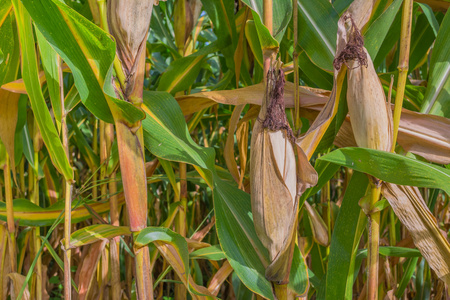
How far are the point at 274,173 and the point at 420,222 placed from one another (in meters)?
0.23

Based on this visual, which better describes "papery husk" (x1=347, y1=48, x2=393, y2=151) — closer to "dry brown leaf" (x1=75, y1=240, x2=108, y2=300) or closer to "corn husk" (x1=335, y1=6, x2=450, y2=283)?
"corn husk" (x1=335, y1=6, x2=450, y2=283)

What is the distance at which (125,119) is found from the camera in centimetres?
53

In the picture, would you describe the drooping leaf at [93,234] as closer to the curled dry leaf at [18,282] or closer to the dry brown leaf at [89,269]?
the dry brown leaf at [89,269]

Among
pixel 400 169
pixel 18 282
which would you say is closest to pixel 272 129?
pixel 400 169

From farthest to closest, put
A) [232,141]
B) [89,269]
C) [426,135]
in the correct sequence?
[89,269], [232,141], [426,135]

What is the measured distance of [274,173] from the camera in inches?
19.2

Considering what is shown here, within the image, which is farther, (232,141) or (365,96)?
(232,141)

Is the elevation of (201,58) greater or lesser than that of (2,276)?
greater

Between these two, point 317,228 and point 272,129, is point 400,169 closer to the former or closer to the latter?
point 272,129

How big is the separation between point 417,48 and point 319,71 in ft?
1.20

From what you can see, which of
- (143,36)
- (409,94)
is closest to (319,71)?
(409,94)

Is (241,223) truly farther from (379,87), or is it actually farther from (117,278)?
(117,278)

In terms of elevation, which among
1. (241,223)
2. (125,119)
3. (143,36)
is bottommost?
(241,223)

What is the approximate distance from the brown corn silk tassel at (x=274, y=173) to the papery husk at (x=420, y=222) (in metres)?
0.15
